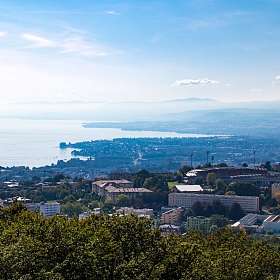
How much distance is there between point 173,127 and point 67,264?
437 feet

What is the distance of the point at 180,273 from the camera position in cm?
871

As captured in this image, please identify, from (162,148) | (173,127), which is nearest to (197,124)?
(173,127)

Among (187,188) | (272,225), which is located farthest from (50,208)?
(187,188)

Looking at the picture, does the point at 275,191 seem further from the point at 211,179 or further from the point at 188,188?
the point at 211,179

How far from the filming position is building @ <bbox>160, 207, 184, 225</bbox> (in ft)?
106

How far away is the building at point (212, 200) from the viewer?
35594mm

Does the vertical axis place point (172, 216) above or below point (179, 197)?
below

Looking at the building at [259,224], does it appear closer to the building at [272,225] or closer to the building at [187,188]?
the building at [272,225]

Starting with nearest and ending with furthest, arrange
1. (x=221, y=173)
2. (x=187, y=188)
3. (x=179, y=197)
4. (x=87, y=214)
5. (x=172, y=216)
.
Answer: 1. (x=87, y=214)
2. (x=172, y=216)
3. (x=179, y=197)
4. (x=187, y=188)
5. (x=221, y=173)

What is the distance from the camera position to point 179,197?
36.8 meters

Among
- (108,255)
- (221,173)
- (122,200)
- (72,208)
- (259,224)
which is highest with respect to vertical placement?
(108,255)

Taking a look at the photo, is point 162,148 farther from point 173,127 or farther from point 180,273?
point 180,273

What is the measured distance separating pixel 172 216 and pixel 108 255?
25.4m

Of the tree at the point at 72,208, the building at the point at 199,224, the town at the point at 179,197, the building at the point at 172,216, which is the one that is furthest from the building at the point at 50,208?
the building at the point at 199,224
